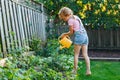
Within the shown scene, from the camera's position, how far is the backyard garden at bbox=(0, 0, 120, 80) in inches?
174

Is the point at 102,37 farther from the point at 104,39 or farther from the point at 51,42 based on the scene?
the point at 51,42

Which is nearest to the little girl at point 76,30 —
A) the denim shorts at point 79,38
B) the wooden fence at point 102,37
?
the denim shorts at point 79,38

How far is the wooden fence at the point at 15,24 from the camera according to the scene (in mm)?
5055

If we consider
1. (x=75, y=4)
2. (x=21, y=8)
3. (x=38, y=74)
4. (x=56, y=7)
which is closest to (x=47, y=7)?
(x=56, y=7)

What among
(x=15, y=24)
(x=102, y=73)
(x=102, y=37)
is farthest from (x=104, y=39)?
(x=15, y=24)

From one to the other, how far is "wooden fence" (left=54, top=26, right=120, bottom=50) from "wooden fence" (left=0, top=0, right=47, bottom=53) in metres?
4.08

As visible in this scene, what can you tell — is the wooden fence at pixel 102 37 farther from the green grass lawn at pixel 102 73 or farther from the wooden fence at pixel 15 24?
the green grass lawn at pixel 102 73

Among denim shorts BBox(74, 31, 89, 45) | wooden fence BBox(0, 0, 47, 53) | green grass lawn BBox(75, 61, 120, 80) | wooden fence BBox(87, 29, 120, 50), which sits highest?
wooden fence BBox(0, 0, 47, 53)

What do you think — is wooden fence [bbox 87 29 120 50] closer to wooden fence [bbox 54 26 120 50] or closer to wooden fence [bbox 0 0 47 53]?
wooden fence [bbox 54 26 120 50]

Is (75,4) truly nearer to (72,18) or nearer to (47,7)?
(47,7)

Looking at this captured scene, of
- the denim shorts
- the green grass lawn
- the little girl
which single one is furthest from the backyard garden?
the denim shorts

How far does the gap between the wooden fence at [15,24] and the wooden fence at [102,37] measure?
4080mm

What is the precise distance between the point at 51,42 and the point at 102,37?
3843 millimetres

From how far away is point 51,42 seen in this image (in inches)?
340
